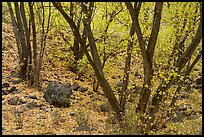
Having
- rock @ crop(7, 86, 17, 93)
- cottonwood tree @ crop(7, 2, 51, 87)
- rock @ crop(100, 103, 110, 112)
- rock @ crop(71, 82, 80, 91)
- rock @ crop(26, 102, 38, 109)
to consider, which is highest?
cottonwood tree @ crop(7, 2, 51, 87)

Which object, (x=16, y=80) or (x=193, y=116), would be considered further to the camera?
(x=16, y=80)

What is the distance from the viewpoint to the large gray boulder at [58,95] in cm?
1134

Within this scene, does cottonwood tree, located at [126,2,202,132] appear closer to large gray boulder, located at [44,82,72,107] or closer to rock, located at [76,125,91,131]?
rock, located at [76,125,91,131]

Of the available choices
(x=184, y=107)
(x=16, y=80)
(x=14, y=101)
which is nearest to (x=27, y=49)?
(x=16, y=80)

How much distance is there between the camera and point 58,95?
1151cm

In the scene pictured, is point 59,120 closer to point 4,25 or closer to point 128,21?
point 128,21

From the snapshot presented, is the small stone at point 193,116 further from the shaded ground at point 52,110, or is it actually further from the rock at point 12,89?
the rock at point 12,89

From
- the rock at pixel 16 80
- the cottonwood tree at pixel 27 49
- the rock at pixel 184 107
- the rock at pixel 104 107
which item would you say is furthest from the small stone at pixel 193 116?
the rock at pixel 16 80

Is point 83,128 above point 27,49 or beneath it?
Result: beneath

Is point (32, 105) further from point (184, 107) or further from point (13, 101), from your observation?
point (184, 107)

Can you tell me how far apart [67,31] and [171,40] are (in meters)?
7.31

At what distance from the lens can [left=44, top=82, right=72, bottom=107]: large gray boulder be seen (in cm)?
1134

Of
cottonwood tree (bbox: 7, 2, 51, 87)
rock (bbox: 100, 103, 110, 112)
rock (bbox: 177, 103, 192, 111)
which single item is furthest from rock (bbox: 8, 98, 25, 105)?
rock (bbox: 177, 103, 192, 111)

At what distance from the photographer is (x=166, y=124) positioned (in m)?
8.89
